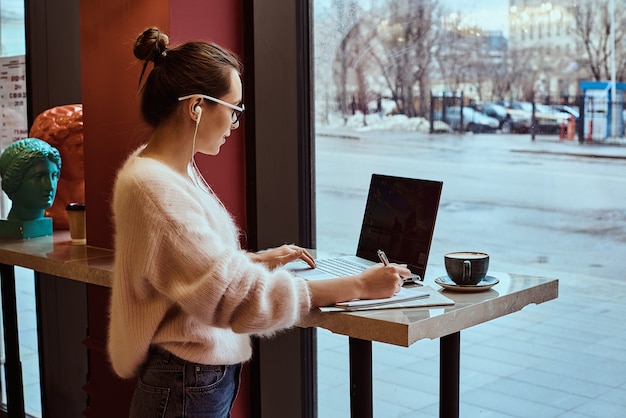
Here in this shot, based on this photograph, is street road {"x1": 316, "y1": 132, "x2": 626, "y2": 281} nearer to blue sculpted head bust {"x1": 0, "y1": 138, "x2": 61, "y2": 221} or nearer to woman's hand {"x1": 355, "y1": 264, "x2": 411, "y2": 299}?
woman's hand {"x1": 355, "y1": 264, "x2": 411, "y2": 299}

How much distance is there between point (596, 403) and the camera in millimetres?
2146

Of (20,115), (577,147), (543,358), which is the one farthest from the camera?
(20,115)

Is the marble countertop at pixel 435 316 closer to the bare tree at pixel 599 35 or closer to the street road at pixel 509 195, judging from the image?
the street road at pixel 509 195

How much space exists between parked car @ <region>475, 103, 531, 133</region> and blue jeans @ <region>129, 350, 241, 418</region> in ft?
3.44

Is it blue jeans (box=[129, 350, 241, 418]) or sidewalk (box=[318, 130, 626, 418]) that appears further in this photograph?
sidewalk (box=[318, 130, 626, 418])

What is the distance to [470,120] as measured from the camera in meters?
2.37

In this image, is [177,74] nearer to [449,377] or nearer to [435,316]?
[435,316]

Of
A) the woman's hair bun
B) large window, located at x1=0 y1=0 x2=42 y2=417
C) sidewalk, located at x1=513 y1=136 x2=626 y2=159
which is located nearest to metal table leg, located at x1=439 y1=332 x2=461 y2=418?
sidewalk, located at x1=513 y1=136 x2=626 y2=159

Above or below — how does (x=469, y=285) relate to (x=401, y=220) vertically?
below

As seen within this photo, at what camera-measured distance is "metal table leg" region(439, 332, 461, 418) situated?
1988 millimetres

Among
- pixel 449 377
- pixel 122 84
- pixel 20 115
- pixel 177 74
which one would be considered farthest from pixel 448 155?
pixel 20 115

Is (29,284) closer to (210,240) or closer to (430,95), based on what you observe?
(430,95)

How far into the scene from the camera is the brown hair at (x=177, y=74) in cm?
174

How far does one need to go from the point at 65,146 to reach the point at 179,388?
5.53 ft
